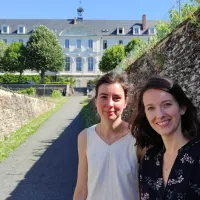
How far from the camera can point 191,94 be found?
3.64 metres

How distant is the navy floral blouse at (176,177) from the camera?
1.73 m

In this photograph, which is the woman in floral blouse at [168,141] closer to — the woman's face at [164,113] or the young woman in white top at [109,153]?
the woman's face at [164,113]

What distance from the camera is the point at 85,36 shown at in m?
67.3

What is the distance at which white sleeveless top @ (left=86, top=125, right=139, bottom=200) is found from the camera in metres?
2.21

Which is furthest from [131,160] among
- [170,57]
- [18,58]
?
[18,58]

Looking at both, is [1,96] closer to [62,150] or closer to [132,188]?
[62,150]

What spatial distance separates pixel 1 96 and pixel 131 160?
46.0ft

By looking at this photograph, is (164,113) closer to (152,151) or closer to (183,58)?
(152,151)

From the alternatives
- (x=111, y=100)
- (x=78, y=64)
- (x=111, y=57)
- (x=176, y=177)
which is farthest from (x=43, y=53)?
(x=176, y=177)

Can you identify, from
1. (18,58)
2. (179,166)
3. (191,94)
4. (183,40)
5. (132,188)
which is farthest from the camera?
(18,58)

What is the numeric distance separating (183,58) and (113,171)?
2242mm

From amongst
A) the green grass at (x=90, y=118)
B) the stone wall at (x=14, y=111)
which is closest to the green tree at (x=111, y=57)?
the stone wall at (x=14, y=111)

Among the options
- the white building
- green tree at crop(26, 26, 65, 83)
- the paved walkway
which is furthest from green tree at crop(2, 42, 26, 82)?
the paved walkway

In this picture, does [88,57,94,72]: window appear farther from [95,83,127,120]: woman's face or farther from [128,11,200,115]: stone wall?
[95,83,127,120]: woman's face
